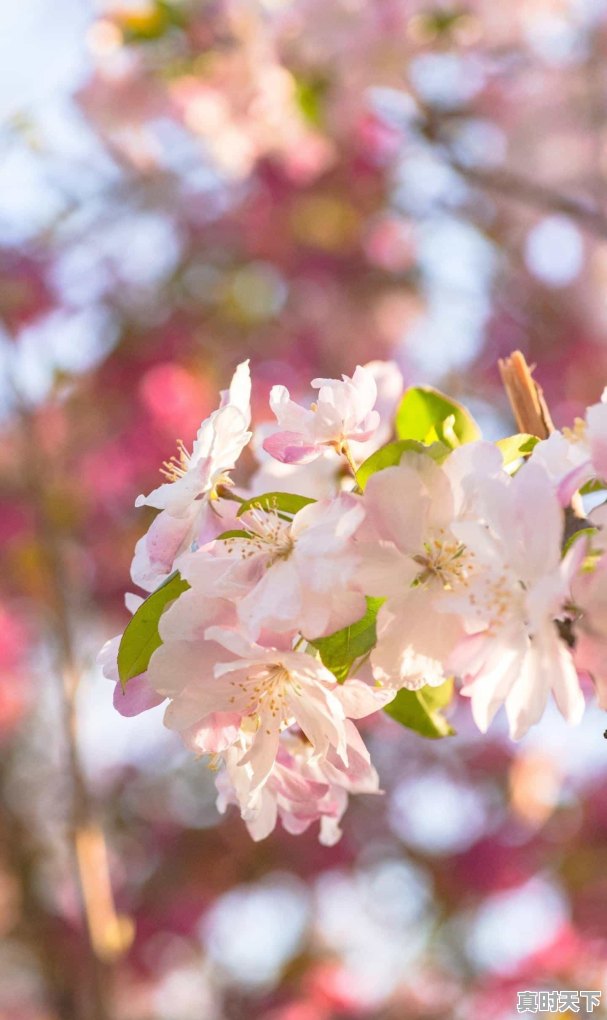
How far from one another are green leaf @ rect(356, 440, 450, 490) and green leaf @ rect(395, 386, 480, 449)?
0.07 metres

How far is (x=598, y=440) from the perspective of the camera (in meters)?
0.52

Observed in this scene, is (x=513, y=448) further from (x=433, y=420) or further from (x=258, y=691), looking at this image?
(x=258, y=691)

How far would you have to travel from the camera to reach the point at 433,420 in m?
0.70

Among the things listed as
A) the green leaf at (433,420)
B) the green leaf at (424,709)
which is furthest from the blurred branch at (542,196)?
the green leaf at (424,709)

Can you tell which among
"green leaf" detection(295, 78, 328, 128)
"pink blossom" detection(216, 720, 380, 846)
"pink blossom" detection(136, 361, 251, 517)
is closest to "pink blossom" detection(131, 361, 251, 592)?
"pink blossom" detection(136, 361, 251, 517)

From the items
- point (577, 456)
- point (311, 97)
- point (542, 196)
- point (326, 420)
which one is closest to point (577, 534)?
point (577, 456)

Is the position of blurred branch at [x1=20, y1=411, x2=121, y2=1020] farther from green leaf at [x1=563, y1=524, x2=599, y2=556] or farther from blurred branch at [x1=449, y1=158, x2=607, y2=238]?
green leaf at [x1=563, y1=524, x2=599, y2=556]

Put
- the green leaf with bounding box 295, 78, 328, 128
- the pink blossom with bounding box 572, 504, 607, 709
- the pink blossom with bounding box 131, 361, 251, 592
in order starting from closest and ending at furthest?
the pink blossom with bounding box 572, 504, 607, 709
the pink blossom with bounding box 131, 361, 251, 592
the green leaf with bounding box 295, 78, 328, 128

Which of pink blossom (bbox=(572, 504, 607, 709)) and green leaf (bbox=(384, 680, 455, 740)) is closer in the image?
pink blossom (bbox=(572, 504, 607, 709))

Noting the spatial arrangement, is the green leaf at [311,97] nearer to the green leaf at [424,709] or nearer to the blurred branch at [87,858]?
the blurred branch at [87,858]

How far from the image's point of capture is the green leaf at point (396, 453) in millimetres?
579

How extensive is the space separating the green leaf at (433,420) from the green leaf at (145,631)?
18cm

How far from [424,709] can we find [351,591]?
0.15 m

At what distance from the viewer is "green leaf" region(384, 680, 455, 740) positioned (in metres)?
0.67
